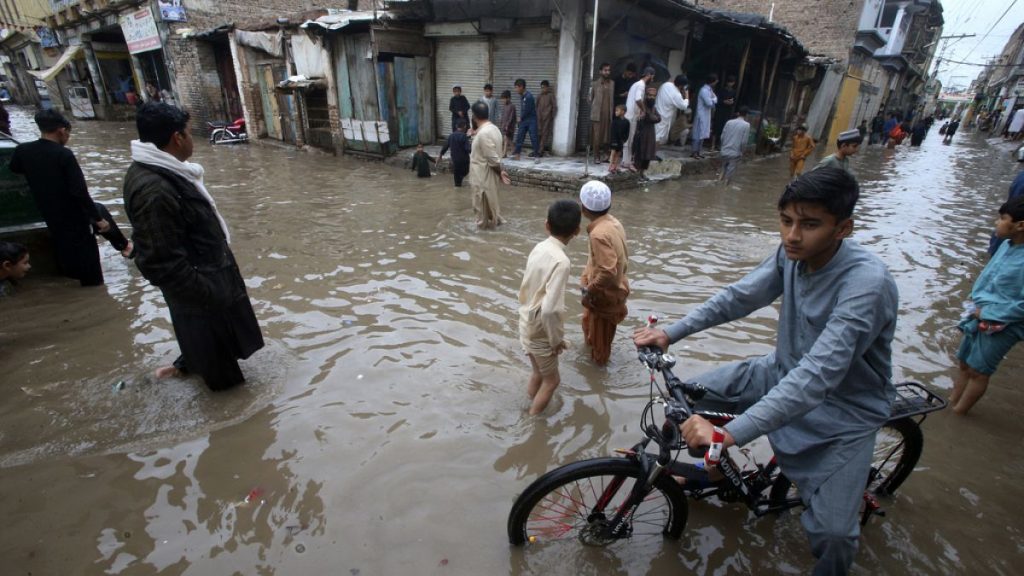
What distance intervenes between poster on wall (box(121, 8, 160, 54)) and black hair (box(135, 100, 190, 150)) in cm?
2093

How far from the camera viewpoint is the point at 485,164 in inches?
272

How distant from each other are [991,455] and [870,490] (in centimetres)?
116

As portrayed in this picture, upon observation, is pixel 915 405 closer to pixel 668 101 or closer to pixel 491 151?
pixel 491 151

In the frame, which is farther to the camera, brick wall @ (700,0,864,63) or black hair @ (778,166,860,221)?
brick wall @ (700,0,864,63)

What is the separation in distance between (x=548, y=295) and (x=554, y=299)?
43 millimetres

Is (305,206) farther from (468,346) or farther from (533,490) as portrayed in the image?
(533,490)

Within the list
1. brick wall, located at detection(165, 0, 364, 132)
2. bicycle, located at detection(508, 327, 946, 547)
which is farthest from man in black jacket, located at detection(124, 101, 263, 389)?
brick wall, located at detection(165, 0, 364, 132)

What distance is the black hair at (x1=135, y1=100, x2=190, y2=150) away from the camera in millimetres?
2605

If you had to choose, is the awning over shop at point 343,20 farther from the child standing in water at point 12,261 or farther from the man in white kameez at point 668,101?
the child standing in water at point 12,261

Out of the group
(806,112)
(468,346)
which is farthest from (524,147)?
(806,112)

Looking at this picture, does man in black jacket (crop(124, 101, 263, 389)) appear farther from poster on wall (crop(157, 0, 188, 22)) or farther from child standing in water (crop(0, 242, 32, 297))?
poster on wall (crop(157, 0, 188, 22))

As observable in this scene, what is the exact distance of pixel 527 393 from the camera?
3541 millimetres

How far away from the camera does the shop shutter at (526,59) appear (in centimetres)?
1137

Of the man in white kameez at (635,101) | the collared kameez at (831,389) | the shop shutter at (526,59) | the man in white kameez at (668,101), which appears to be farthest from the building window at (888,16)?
the collared kameez at (831,389)
